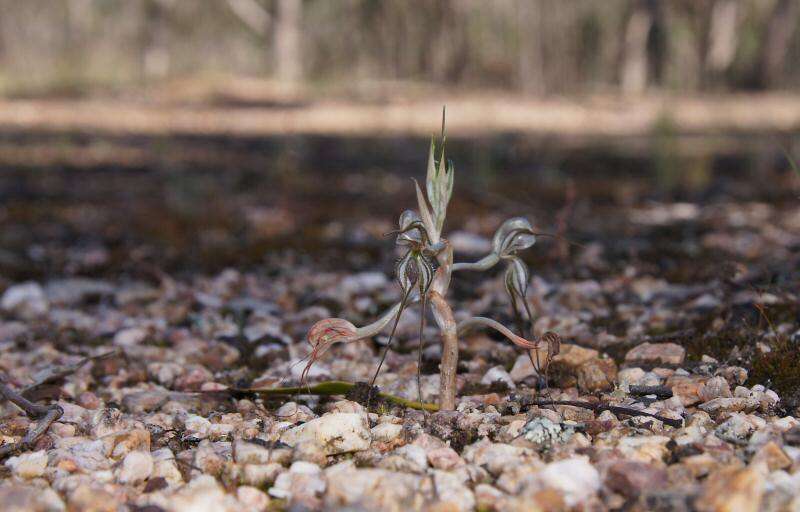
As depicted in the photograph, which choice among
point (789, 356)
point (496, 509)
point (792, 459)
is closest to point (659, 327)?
point (789, 356)

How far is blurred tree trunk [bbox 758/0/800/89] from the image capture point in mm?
27156

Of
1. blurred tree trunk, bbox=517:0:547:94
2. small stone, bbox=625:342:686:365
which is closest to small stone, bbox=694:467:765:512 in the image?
small stone, bbox=625:342:686:365

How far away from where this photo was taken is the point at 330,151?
35.9 feet

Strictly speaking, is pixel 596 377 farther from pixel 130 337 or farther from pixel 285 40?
pixel 285 40

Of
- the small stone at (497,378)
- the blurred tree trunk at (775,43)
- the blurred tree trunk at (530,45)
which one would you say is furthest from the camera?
the blurred tree trunk at (530,45)

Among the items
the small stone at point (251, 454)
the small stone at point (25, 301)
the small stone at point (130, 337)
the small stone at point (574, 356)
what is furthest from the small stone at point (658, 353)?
the small stone at point (25, 301)

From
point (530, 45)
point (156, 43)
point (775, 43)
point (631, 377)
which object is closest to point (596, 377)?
point (631, 377)

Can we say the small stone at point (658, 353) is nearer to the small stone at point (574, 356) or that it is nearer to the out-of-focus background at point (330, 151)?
the small stone at point (574, 356)

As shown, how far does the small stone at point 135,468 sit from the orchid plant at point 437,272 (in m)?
0.39

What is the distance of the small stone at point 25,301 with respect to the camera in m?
3.70

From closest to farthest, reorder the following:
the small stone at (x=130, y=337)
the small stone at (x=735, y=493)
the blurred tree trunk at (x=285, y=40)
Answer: the small stone at (x=735, y=493), the small stone at (x=130, y=337), the blurred tree trunk at (x=285, y=40)

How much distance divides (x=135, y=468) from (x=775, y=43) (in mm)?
30982

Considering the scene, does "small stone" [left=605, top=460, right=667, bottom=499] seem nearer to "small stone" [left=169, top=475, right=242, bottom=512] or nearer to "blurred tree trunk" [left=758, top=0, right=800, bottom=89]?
"small stone" [left=169, top=475, right=242, bottom=512]

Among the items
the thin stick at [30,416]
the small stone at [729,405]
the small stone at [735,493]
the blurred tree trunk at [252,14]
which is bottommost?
the thin stick at [30,416]
